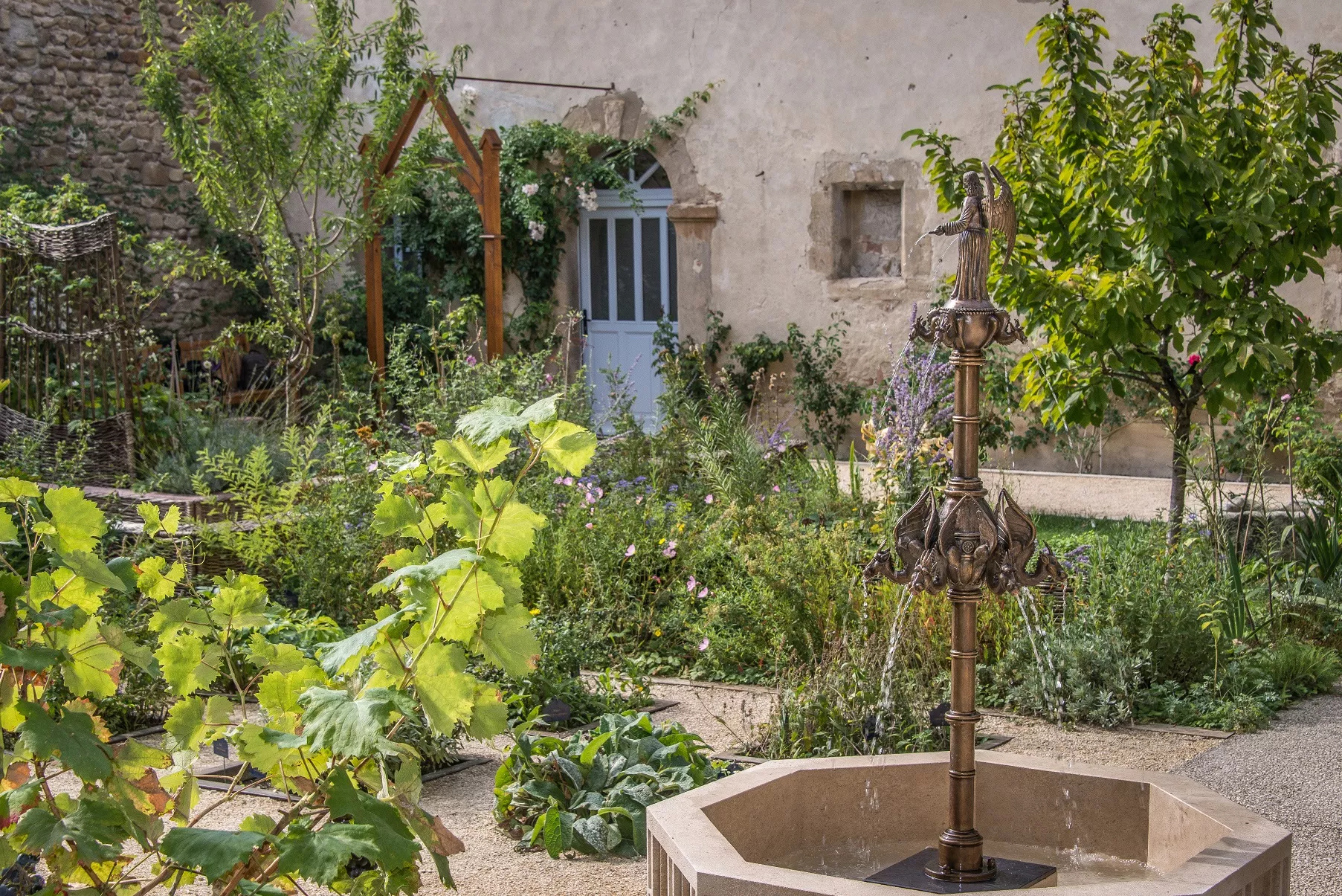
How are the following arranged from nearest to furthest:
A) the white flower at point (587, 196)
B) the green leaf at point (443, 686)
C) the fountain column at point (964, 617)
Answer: the green leaf at point (443, 686), the fountain column at point (964, 617), the white flower at point (587, 196)

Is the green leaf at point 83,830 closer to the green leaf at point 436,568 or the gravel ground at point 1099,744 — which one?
the green leaf at point 436,568

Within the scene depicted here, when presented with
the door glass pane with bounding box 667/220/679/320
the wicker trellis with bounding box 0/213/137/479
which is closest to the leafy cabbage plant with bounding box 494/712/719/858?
the wicker trellis with bounding box 0/213/137/479

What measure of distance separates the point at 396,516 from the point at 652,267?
10.2 meters

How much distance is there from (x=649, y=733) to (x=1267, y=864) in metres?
2.04

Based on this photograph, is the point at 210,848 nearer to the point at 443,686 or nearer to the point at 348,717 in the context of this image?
the point at 348,717

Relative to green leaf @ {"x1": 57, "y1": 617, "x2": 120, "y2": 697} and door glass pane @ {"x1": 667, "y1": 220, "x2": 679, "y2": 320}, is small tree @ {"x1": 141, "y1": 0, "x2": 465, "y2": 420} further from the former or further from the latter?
green leaf @ {"x1": 57, "y1": 617, "x2": 120, "y2": 697}

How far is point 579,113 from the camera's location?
11508mm

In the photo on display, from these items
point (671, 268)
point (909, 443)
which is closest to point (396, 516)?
point (909, 443)

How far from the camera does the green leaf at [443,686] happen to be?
1578mm

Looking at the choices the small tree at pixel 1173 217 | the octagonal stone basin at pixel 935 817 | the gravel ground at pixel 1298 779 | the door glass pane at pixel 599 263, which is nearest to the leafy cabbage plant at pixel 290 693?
the octagonal stone basin at pixel 935 817

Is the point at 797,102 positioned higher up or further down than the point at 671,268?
higher up

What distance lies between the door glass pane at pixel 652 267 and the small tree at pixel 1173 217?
19.4 ft

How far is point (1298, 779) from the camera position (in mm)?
3961

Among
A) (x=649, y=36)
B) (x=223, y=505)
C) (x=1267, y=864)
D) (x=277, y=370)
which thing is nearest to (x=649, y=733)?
(x=1267, y=864)
